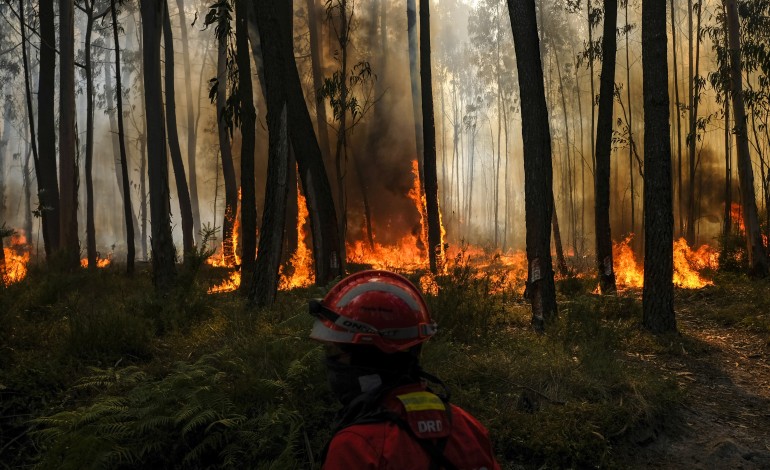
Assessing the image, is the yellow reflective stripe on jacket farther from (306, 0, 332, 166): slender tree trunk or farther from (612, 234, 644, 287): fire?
(306, 0, 332, 166): slender tree trunk

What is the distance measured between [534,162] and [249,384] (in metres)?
5.10

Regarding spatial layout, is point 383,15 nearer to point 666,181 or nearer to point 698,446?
point 666,181

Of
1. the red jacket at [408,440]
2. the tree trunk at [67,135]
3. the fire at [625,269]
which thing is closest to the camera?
the red jacket at [408,440]

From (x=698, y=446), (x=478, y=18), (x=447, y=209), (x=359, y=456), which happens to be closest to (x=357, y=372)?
(x=359, y=456)

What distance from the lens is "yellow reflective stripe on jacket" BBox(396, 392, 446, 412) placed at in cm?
157

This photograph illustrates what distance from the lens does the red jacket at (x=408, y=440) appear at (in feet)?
4.83

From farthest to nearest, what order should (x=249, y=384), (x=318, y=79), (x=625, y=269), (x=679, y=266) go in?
(x=318, y=79), (x=625, y=269), (x=679, y=266), (x=249, y=384)

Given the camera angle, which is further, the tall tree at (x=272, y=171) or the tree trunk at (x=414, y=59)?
the tree trunk at (x=414, y=59)

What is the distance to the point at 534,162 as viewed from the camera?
8.20 metres

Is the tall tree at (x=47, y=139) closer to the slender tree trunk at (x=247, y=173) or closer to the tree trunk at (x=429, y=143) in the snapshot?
the slender tree trunk at (x=247, y=173)

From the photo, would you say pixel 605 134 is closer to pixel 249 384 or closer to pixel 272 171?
pixel 272 171

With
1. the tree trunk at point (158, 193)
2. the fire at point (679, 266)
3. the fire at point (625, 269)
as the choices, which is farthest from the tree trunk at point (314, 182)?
the fire at point (625, 269)

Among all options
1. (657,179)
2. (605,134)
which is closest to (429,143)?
(605,134)

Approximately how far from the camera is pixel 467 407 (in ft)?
16.3
